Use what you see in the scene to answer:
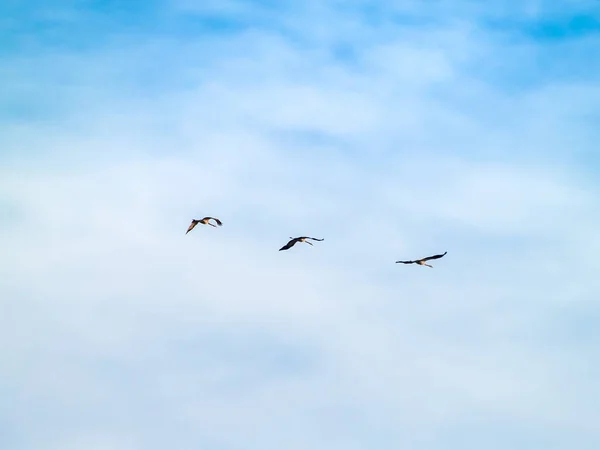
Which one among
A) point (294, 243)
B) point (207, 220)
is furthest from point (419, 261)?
point (207, 220)

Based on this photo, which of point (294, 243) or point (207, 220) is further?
point (207, 220)

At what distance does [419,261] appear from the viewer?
7994 cm

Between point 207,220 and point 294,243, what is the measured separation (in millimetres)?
11746

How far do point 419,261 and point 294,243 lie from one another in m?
13.5

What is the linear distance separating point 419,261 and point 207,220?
24.3 meters

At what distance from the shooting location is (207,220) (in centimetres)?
8512

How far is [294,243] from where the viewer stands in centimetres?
7938

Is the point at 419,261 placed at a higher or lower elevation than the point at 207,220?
lower

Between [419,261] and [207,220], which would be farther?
[207,220]

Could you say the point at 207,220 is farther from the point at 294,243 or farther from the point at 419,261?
the point at 419,261
